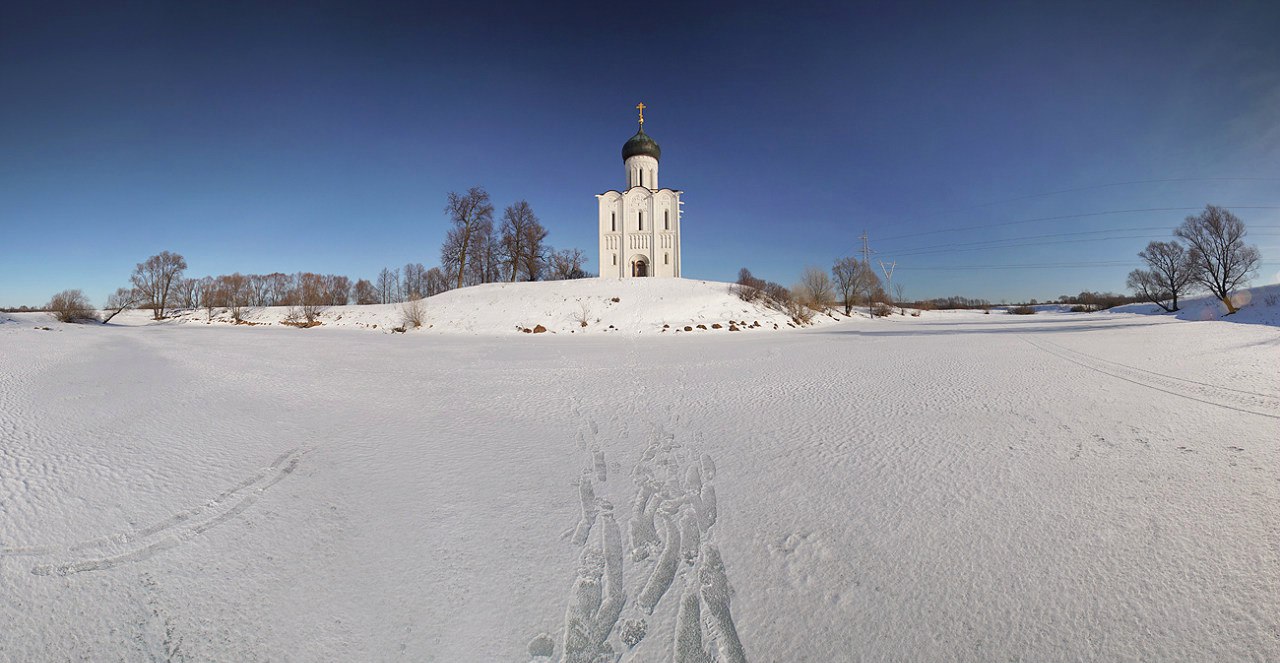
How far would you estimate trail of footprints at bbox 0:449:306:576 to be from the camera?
2.28 meters

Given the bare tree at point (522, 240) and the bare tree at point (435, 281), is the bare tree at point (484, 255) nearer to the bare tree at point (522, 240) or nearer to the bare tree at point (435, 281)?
the bare tree at point (522, 240)

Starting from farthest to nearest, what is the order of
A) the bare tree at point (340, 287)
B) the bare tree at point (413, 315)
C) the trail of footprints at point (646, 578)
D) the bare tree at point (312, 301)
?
the bare tree at point (340, 287) → the bare tree at point (312, 301) → the bare tree at point (413, 315) → the trail of footprints at point (646, 578)

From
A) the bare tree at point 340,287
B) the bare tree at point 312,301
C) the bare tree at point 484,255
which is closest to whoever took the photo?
the bare tree at point 312,301

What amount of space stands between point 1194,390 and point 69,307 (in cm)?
5776

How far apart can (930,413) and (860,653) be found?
158 inches

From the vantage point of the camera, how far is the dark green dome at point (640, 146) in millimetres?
41938

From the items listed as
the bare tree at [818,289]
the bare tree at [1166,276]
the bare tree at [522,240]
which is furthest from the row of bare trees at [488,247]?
the bare tree at [1166,276]

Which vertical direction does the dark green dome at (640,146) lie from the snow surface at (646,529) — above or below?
above

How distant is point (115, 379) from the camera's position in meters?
6.93

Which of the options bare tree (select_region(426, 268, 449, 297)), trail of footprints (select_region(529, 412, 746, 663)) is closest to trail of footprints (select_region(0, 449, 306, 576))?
trail of footprints (select_region(529, 412, 746, 663))

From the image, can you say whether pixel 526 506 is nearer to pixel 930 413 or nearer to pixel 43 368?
pixel 930 413

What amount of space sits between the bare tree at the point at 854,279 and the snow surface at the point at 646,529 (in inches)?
1605

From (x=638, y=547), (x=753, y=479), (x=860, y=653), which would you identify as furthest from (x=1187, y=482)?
(x=638, y=547)

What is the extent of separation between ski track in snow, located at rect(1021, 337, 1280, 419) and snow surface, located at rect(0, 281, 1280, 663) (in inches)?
3.9
